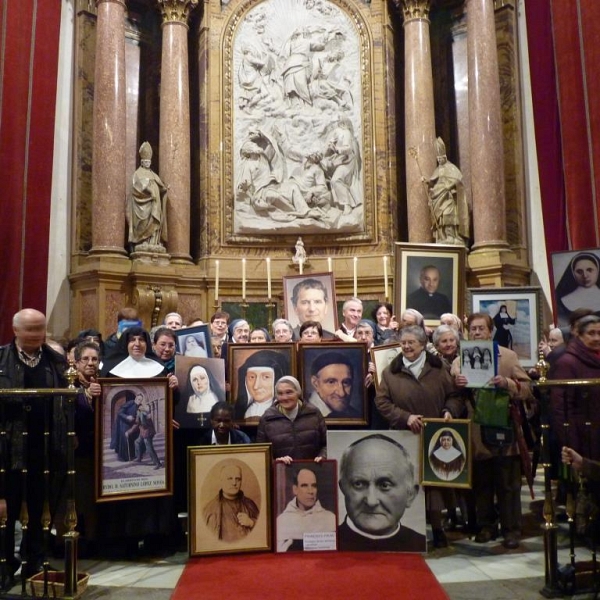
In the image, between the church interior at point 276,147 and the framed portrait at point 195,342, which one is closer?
the framed portrait at point 195,342

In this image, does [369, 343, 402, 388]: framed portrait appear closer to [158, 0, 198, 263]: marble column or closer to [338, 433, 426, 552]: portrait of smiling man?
[338, 433, 426, 552]: portrait of smiling man

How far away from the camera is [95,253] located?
33.8ft

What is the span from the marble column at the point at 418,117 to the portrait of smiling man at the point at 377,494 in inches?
234

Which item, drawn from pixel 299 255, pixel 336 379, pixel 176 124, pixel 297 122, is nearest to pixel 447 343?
pixel 336 379

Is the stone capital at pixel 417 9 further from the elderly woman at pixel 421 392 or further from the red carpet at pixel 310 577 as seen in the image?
the red carpet at pixel 310 577

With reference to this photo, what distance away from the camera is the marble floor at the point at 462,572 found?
4406 millimetres

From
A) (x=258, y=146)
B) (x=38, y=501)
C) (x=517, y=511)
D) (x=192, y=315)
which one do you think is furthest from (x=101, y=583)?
(x=258, y=146)

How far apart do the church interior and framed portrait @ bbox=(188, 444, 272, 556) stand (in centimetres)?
510

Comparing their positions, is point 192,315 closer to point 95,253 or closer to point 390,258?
point 95,253

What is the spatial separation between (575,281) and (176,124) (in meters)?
6.84

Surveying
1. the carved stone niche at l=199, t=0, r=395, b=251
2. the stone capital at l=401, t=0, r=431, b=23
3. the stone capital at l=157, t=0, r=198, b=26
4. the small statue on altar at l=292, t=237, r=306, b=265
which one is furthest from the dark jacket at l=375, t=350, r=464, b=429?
the stone capital at l=157, t=0, r=198, b=26

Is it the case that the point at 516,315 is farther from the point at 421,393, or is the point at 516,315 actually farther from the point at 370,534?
the point at 370,534

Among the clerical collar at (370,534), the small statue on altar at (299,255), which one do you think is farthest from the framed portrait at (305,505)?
the small statue on altar at (299,255)

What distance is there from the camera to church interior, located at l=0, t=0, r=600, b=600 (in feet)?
33.5
